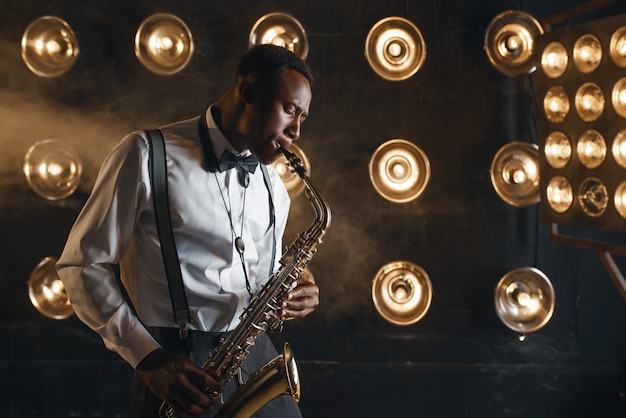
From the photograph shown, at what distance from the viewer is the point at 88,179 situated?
4.05 metres

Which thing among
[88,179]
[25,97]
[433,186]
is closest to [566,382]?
[433,186]

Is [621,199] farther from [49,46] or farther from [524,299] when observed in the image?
[49,46]

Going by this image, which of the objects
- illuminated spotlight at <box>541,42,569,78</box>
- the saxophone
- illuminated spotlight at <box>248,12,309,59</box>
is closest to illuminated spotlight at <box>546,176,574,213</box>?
illuminated spotlight at <box>541,42,569,78</box>

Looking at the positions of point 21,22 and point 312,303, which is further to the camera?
point 21,22

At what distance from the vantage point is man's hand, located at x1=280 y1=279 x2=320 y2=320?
238cm

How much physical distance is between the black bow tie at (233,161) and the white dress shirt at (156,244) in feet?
0.10

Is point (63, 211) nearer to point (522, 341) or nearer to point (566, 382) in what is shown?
point (522, 341)

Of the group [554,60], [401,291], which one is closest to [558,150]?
[554,60]

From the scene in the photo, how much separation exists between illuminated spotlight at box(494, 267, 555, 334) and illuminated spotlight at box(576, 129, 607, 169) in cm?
91

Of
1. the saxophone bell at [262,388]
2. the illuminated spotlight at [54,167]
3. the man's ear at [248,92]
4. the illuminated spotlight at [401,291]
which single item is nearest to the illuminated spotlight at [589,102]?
the illuminated spotlight at [401,291]

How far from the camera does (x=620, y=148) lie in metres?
3.08

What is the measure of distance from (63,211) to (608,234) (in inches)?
141

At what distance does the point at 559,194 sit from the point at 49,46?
3285 mm

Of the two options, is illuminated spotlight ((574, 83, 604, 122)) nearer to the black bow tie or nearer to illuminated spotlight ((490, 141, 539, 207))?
illuminated spotlight ((490, 141, 539, 207))
